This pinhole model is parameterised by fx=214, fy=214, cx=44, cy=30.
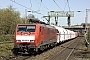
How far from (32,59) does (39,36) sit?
3085 millimetres

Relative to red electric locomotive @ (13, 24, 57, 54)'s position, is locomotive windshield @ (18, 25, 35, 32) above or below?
above

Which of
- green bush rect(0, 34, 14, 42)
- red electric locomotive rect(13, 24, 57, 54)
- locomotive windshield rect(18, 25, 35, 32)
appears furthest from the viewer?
green bush rect(0, 34, 14, 42)

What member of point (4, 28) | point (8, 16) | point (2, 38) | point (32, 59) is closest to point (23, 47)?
point (32, 59)

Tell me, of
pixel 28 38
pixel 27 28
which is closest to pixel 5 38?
pixel 27 28

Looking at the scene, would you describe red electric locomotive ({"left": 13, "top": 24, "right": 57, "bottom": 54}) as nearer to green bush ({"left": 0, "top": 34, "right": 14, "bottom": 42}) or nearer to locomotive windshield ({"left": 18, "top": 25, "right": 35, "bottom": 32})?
locomotive windshield ({"left": 18, "top": 25, "right": 35, "bottom": 32})

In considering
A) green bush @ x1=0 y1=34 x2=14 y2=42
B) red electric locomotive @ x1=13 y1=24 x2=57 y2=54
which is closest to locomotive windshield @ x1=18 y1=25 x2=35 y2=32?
red electric locomotive @ x1=13 y1=24 x2=57 y2=54

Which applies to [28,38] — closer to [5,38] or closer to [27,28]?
[27,28]

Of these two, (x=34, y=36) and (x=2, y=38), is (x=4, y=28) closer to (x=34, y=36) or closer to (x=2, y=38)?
(x=2, y=38)

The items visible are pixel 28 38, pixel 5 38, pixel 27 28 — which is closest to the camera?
pixel 28 38

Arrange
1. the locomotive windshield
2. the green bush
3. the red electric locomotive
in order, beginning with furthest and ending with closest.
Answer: the green bush
the locomotive windshield
the red electric locomotive

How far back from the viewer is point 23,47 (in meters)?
18.7

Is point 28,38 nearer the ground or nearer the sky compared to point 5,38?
nearer the sky

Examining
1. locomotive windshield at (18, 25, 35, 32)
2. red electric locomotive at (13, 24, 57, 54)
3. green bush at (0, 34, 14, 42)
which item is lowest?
green bush at (0, 34, 14, 42)

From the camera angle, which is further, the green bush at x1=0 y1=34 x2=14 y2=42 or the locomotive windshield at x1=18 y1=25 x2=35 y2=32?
the green bush at x1=0 y1=34 x2=14 y2=42
